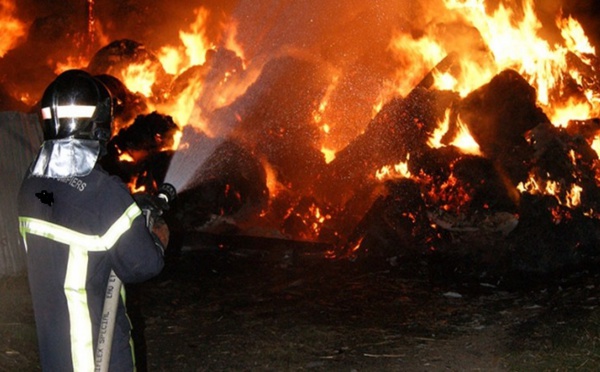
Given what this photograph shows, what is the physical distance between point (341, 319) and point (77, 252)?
183 inches

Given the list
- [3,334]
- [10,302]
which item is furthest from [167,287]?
[3,334]

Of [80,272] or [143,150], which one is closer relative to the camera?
[80,272]

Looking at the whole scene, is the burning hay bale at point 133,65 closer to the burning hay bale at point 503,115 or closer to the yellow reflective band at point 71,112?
the burning hay bale at point 503,115

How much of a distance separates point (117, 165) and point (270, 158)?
9.03 feet

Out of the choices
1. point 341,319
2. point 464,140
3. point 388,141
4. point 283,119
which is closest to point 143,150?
point 283,119

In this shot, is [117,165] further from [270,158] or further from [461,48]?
[461,48]

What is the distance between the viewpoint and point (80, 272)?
288cm

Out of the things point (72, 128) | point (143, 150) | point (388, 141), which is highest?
point (143, 150)

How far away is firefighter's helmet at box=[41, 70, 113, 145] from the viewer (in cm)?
300

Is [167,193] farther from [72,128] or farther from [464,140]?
[464,140]

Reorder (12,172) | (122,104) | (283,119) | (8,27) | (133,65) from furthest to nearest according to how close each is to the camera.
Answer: (8,27)
(133,65)
(122,104)
(283,119)
(12,172)

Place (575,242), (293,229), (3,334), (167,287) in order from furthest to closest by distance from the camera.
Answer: (293,229) < (575,242) < (167,287) < (3,334)

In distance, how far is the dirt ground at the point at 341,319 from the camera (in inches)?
229

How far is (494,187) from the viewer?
9.76 m
